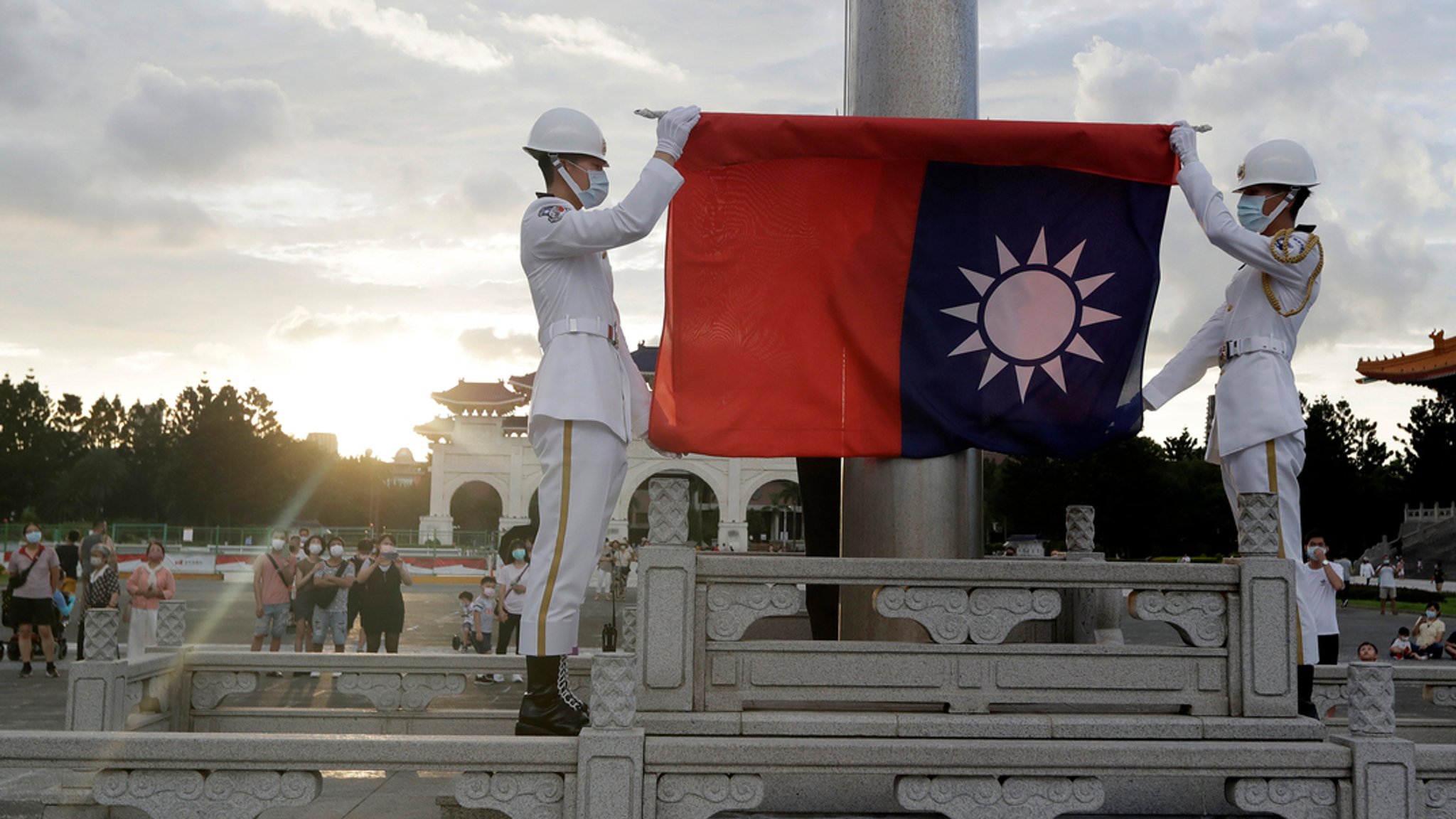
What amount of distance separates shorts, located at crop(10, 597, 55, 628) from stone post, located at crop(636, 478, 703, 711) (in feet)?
42.4

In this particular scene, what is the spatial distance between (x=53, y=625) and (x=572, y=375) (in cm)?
1292

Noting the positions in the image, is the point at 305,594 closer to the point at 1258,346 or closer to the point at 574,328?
the point at 574,328

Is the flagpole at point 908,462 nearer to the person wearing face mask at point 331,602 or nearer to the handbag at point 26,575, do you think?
the person wearing face mask at point 331,602

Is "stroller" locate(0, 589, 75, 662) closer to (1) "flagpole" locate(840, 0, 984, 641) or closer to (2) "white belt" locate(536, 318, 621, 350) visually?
(2) "white belt" locate(536, 318, 621, 350)

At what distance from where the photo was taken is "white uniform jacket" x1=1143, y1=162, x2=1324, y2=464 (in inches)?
169

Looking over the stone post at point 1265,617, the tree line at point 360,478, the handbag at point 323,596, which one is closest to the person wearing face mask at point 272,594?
the handbag at point 323,596

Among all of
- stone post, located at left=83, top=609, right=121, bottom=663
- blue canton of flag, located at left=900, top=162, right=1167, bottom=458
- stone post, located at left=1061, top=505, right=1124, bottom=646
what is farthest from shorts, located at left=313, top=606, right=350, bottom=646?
blue canton of flag, located at left=900, top=162, right=1167, bottom=458

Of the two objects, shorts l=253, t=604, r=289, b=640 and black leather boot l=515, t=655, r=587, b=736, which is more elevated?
black leather boot l=515, t=655, r=587, b=736

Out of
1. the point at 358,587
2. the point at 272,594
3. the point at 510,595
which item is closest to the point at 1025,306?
the point at 510,595

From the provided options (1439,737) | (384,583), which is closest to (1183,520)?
(384,583)

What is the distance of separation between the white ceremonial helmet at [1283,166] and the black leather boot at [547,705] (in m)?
3.26

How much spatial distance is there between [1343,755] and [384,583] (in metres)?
11.2

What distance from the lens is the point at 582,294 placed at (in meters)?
4.20

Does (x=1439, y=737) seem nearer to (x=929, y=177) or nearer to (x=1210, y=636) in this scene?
(x=1210, y=636)
